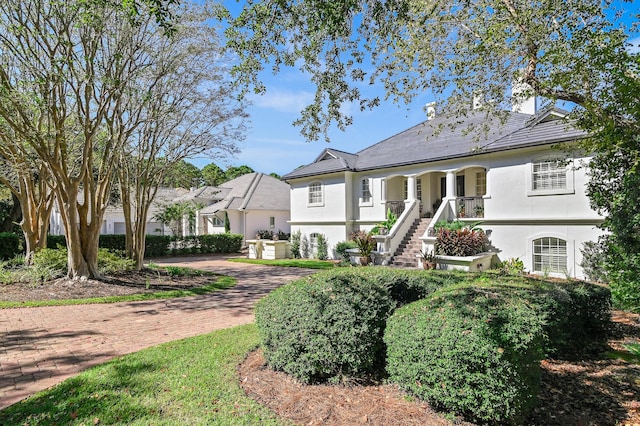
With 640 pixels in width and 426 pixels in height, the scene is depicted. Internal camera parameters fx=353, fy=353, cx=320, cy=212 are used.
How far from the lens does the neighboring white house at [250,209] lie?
2975 centimetres

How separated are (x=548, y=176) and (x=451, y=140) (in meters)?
5.13

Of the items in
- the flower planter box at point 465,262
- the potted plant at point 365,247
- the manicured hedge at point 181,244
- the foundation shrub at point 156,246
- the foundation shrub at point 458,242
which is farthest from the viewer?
the foundation shrub at point 156,246

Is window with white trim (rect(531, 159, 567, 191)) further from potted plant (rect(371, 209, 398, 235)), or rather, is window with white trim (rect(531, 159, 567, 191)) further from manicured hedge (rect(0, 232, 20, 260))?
manicured hedge (rect(0, 232, 20, 260))

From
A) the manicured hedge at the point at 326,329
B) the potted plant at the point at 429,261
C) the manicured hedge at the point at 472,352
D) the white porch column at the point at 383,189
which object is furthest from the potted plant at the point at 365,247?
the manicured hedge at the point at 472,352

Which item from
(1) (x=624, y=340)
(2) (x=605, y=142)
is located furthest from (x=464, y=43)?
(1) (x=624, y=340)

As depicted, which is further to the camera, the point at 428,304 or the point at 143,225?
the point at 143,225

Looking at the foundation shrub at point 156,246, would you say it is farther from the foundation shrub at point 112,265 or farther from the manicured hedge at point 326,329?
the manicured hedge at point 326,329

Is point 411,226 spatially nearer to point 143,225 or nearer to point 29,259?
point 143,225

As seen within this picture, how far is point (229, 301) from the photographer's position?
1045 centimetres

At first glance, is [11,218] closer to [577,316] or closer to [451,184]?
[451,184]

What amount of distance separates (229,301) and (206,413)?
6.93m

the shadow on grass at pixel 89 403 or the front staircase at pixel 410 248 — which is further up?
the front staircase at pixel 410 248

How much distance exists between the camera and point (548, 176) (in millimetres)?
14148

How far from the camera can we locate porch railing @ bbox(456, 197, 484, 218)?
16656 mm
